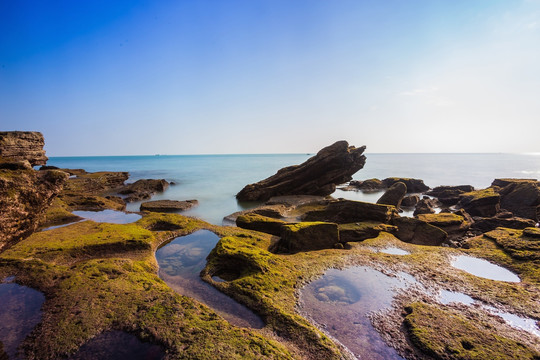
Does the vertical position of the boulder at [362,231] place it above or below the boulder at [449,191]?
above

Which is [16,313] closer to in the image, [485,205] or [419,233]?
[419,233]

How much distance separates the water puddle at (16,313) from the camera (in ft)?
20.1

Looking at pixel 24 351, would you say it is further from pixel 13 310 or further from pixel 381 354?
pixel 381 354

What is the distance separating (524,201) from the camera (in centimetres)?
2673

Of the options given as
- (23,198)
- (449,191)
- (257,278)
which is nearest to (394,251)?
(257,278)

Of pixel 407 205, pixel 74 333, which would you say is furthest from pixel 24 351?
pixel 407 205

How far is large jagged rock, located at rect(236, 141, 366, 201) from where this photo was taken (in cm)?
3800

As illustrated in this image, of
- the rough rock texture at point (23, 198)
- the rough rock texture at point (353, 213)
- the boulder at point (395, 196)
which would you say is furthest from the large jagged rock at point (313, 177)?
the rough rock texture at point (23, 198)

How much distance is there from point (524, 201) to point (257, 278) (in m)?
33.7

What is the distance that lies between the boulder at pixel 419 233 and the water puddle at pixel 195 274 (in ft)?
42.4

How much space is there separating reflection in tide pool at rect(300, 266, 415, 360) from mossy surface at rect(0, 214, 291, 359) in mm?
2206

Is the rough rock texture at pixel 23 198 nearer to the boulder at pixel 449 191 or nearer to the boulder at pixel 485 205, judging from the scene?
the boulder at pixel 485 205

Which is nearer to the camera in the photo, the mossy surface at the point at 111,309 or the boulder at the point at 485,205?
the mossy surface at the point at 111,309

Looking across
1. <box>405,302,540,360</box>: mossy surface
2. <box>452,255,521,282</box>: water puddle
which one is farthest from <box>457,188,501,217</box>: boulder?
<box>405,302,540,360</box>: mossy surface
